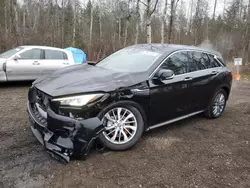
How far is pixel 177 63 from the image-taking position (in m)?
4.40

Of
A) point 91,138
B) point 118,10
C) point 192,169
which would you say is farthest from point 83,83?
point 118,10

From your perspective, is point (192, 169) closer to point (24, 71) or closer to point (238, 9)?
point (24, 71)

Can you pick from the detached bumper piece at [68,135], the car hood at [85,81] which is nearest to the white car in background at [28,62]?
the car hood at [85,81]

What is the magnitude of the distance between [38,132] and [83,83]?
0.93 metres

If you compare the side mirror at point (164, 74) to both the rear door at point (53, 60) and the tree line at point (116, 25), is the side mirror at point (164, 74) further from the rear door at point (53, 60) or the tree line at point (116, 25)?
the tree line at point (116, 25)

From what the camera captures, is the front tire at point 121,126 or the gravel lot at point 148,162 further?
the front tire at point 121,126

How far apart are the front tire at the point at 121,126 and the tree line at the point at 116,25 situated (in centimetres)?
1490

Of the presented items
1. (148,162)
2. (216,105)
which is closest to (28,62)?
(216,105)

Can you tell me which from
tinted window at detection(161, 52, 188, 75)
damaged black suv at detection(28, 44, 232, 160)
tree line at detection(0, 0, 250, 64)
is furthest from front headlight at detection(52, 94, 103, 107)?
tree line at detection(0, 0, 250, 64)

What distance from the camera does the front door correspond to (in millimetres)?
3885

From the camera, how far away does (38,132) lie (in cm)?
337

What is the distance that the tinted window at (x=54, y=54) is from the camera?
8211mm

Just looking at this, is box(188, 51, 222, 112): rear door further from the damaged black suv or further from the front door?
the front door

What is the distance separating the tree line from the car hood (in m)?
14.1
